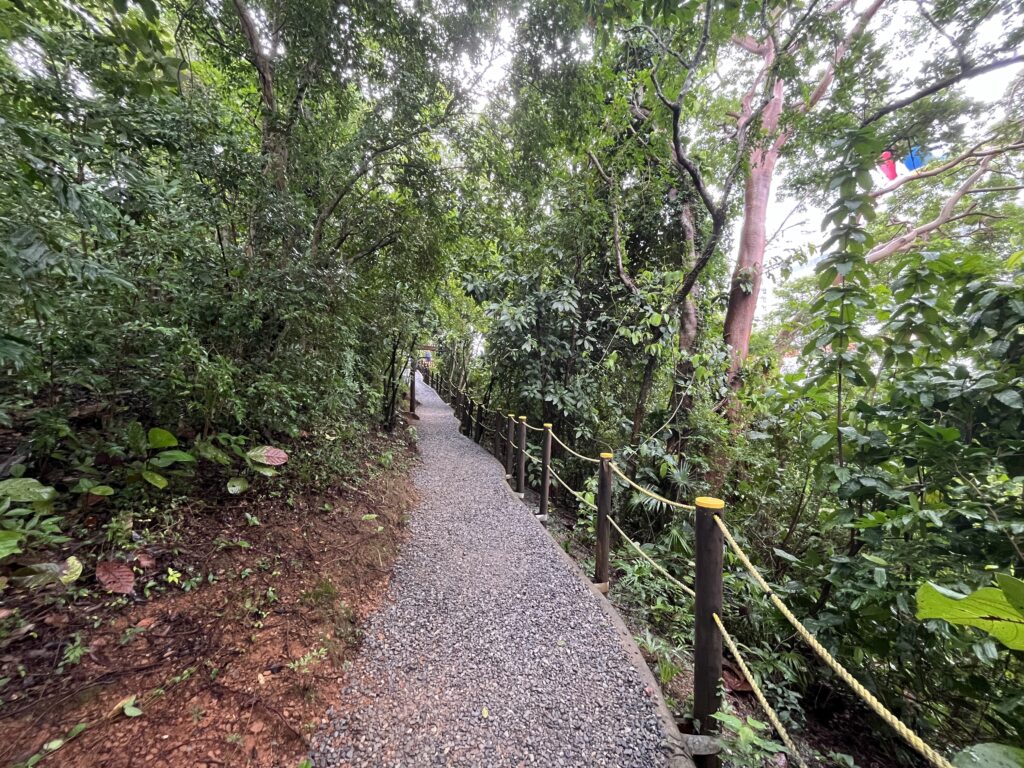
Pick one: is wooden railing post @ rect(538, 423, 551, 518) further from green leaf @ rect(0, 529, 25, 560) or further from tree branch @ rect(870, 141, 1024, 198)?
tree branch @ rect(870, 141, 1024, 198)

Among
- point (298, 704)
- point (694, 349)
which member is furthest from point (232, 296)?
point (694, 349)

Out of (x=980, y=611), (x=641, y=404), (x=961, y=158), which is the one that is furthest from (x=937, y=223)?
(x=980, y=611)

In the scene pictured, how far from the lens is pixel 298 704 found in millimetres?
1765

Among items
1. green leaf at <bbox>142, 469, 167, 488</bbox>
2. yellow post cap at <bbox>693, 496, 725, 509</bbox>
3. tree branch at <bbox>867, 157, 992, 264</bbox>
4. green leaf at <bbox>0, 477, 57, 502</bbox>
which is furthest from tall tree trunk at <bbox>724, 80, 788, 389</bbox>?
green leaf at <bbox>0, 477, 57, 502</bbox>

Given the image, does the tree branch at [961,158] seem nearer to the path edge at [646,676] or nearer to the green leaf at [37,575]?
the path edge at [646,676]

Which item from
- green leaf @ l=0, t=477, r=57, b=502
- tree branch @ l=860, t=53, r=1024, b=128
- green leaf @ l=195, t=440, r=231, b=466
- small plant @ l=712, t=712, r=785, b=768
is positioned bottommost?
small plant @ l=712, t=712, r=785, b=768

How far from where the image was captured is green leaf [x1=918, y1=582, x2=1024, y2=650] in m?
0.83

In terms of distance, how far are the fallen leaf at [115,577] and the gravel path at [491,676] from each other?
1.19 m

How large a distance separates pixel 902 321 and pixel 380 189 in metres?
4.37

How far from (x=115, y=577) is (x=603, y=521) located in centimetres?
290

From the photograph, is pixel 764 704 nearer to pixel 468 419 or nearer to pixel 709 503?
pixel 709 503

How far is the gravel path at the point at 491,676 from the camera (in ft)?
5.52

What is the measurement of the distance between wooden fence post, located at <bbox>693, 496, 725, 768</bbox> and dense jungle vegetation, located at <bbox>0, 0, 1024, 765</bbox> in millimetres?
260

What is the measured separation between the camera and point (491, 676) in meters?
2.09
